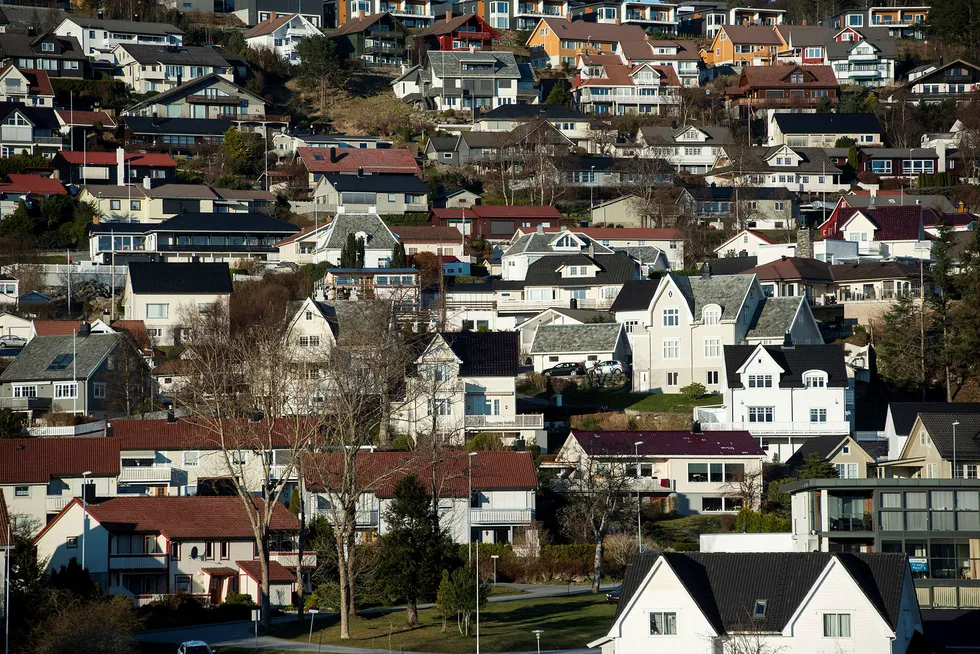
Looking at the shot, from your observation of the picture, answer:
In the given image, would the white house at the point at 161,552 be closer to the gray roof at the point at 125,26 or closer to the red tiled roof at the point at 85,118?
the red tiled roof at the point at 85,118

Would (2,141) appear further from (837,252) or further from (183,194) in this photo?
(837,252)

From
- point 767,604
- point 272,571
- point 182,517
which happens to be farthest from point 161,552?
point 767,604

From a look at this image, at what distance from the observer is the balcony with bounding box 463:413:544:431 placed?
68.8m

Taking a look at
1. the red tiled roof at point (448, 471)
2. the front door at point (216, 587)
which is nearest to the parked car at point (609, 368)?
the red tiled roof at point (448, 471)

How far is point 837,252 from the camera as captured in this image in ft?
310

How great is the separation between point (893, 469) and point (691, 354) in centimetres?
1481

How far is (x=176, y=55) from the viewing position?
439 ft

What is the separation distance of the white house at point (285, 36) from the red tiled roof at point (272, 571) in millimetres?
94147

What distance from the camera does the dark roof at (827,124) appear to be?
124 meters

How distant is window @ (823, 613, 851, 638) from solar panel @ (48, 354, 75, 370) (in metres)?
44.6

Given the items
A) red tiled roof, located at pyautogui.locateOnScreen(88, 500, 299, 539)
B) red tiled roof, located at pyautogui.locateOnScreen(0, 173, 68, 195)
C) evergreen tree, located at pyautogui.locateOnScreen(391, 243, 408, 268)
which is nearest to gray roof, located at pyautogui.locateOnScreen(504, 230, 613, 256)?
evergreen tree, located at pyautogui.locateOnScreen(391, 243, 408, 268)

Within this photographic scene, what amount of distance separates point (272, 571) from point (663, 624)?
669 inches

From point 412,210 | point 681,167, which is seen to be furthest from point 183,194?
point 681,167

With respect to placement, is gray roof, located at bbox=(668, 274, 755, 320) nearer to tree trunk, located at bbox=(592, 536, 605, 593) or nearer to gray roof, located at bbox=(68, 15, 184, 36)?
tree trunk, located at bbox=(592, 536, 605, 593)
